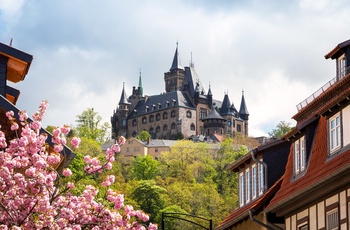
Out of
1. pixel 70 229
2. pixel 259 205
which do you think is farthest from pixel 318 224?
pixel 70 229

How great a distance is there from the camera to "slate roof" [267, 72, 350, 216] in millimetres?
20406

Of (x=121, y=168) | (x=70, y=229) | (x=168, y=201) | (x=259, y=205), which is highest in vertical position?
(x=121, y=168)

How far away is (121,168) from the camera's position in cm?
18262

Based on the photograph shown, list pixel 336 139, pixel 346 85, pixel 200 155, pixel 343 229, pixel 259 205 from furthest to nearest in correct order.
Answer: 1. pixel 200 155
2. pixel 259 205
3. pixel 346 85
4. pixel 336 139
5. pixel 343 229

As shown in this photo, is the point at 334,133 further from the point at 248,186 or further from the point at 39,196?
the point at 248,186

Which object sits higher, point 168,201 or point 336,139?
point 168,201

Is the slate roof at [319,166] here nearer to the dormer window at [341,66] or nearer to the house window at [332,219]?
the house window at [332,219]

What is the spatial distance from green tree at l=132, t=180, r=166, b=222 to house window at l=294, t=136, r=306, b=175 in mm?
115068

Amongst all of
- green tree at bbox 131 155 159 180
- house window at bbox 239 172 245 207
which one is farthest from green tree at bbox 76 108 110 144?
house window at bbox 239 172 245 207

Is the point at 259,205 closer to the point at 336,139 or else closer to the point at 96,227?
the point at 336,139

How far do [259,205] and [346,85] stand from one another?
5646mm

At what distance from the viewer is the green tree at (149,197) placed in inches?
5536

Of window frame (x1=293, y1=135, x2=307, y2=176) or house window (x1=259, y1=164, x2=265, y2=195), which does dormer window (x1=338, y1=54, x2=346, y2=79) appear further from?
house window (x1=259, y1=164, x2=265, y2=195)

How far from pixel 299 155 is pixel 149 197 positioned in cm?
11913
